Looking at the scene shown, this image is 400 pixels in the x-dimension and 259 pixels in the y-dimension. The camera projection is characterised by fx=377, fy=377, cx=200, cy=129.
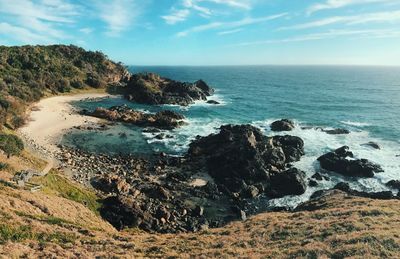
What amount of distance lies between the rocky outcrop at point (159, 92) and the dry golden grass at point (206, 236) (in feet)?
252

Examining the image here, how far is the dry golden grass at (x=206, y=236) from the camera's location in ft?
80.6

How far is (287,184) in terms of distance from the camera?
50.8 m

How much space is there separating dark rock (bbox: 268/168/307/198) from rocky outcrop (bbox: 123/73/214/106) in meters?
62.1

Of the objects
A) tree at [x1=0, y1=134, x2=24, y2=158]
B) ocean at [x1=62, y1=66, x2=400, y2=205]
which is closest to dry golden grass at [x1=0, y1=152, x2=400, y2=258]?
tree at [x1=0, y1=134, x2=24, y2=158]

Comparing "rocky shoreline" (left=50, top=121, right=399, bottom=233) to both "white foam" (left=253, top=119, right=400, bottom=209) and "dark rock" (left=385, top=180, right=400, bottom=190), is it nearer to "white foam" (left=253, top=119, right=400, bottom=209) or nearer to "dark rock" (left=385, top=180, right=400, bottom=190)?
"white foam" (left=253, top=119, right=400, bottom=209)

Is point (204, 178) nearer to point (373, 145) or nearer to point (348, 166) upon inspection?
point (348, 166)

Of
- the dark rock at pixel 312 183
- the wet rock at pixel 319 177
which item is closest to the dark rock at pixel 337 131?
the wet rock at pixel 319 177

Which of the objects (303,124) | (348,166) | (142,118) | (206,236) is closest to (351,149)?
(348,166)

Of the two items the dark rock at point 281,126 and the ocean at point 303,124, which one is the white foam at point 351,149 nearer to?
the ocean at point 303,124

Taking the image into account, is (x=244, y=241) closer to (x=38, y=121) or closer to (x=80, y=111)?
(x=38, y=121)

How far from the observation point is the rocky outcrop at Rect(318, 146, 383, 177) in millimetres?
55812

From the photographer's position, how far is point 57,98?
339 feet

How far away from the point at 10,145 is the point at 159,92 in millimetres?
73193

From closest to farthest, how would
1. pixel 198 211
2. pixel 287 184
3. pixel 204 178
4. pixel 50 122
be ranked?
pixel 198 211
pixel 287 184
pixel 204 178
pixel 50 122
